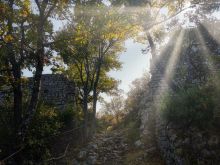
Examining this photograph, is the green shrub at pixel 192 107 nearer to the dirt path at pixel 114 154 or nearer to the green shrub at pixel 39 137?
the dirt path at pixel 114 154

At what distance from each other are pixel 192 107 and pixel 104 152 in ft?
22.3

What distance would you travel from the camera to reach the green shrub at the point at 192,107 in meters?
10.6

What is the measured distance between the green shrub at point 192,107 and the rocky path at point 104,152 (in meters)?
4.17

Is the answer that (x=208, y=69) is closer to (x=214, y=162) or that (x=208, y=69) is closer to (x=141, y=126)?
(x=141, y=126)

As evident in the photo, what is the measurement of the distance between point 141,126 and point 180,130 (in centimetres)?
641

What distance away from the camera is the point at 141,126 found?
17688 millimetres

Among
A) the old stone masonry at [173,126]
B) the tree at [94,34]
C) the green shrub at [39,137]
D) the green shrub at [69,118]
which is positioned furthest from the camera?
the green shrub at [69,118]

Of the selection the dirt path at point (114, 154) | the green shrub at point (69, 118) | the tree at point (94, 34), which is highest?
the tree at point (94, 34)

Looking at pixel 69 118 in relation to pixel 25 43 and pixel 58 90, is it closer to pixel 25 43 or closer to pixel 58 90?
pixel 58 90

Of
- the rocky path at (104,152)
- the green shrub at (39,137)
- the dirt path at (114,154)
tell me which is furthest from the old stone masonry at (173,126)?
the green shrub at (39,137)

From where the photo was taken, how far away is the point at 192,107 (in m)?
10.9

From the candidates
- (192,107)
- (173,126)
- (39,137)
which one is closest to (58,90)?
(39,137)

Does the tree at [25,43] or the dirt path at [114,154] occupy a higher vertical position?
the tree at [25,43]

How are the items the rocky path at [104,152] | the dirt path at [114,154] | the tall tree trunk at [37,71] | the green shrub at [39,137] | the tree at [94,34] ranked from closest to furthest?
the tall tree trunk at [37,71], the tree at [94,34], the dirt path at [114,154], the green shrub at [39,137], the rocky path at [104,152]
